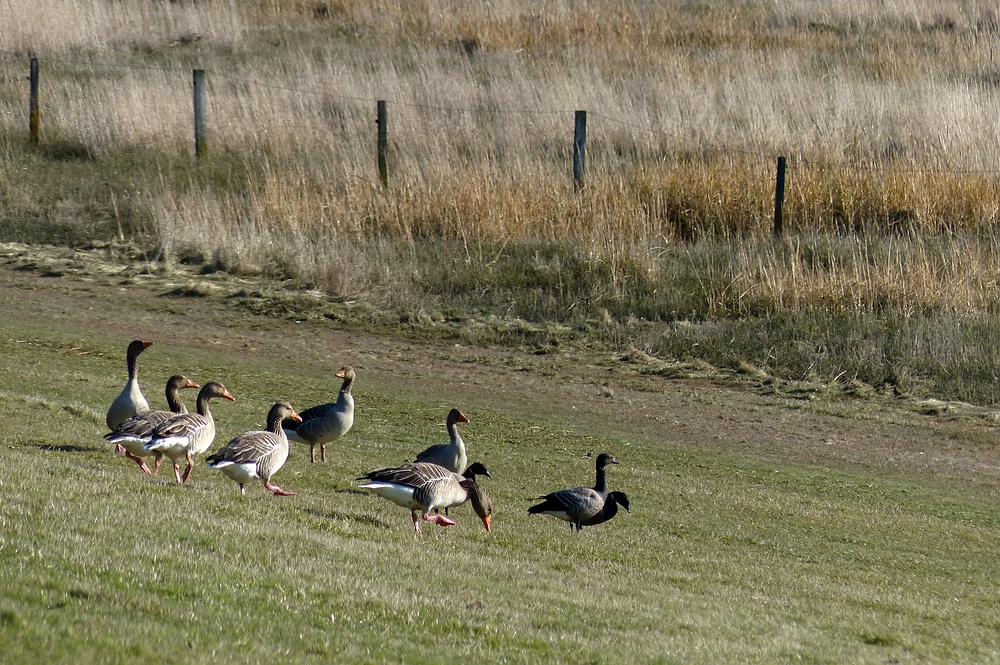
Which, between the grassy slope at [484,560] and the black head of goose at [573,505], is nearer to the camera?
the grassy slope at [484,560]

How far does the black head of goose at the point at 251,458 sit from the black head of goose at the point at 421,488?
83cm

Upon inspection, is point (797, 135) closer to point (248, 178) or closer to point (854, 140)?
point (854, 140)

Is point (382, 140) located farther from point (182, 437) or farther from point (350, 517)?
point (350, 517)

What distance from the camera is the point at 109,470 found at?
381 inches

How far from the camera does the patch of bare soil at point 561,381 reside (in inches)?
614

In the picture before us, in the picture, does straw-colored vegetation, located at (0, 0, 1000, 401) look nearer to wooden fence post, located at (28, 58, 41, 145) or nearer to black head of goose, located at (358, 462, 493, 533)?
wooden fence post, located at (28, 58, 41, 145)

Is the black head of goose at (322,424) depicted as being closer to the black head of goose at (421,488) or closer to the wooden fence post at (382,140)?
the black head of goose at (421,488)

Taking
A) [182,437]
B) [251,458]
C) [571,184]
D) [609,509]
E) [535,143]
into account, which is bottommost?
[609,509]

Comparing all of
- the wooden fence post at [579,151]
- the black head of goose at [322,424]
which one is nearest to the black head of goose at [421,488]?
the black head of goose at [322,424]

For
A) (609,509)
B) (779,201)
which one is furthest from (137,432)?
(779,201)

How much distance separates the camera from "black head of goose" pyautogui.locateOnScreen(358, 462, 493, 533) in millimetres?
9234

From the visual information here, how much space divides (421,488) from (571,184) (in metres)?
15.0

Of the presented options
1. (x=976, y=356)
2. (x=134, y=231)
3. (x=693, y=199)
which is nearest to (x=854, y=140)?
(x=693, y=199)

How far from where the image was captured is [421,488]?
9.26 meters
